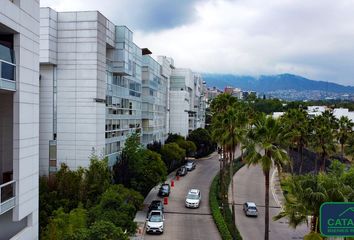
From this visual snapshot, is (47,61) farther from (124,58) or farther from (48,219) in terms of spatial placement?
(48,219)

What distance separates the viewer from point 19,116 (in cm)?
1644

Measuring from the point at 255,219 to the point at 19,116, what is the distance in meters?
29.3

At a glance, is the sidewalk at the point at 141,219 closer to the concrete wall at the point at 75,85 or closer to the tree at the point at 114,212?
the tree at the point at 114,212

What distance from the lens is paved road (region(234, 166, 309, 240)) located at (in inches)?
1378

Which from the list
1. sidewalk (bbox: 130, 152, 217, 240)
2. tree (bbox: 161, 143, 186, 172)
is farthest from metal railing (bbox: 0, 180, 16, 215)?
tree (bbox: 161, 143, 186, 172)

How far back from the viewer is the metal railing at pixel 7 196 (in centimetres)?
1548

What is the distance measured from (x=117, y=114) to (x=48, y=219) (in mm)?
17535

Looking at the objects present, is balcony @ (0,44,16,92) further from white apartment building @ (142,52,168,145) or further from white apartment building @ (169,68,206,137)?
white apartment building @ (169,68,206,137)

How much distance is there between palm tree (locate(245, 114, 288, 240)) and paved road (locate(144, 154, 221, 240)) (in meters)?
11.9

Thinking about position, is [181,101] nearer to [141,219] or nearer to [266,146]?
[141,219]

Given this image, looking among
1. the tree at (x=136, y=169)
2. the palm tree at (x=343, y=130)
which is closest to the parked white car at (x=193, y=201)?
the tree at (x=136, y=169)

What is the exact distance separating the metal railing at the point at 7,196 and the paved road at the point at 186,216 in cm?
1762

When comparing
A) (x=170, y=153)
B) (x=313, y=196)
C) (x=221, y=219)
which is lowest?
(x=221, y=219)

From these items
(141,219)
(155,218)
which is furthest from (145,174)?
(155,218)
